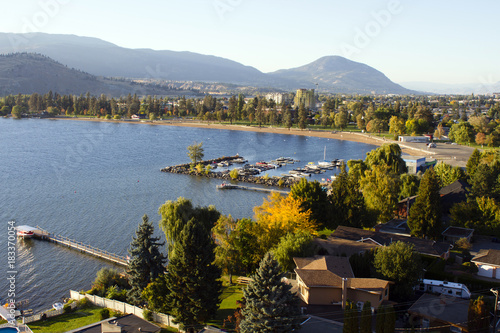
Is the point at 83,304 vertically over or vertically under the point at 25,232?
over

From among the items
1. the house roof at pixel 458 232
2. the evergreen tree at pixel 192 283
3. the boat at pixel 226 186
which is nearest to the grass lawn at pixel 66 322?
the evergreen tree at pixel 192 283

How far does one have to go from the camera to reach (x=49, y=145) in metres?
52.1

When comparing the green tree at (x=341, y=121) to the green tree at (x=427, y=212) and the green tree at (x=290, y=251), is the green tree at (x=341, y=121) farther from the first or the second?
the green tree at (x=290, y=251)

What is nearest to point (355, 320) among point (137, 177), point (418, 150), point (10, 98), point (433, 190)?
point (433, 190)

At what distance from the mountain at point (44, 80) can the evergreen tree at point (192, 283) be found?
142 metres

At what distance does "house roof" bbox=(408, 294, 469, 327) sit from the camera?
10.4m

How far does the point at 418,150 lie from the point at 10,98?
9095 cm

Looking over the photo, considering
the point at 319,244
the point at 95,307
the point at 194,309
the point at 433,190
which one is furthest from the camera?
the point at 433,190

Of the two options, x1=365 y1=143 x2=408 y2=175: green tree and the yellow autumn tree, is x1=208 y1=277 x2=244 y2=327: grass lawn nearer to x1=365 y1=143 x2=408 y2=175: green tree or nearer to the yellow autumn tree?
the yellow autumn tree

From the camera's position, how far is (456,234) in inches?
688

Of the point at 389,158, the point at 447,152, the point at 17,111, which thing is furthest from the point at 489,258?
the point at 17,111

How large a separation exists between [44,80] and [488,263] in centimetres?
16205

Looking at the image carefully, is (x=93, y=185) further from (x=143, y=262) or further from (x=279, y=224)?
(x=143, y=262)

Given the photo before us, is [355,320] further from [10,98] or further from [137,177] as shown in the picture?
[10,98]
